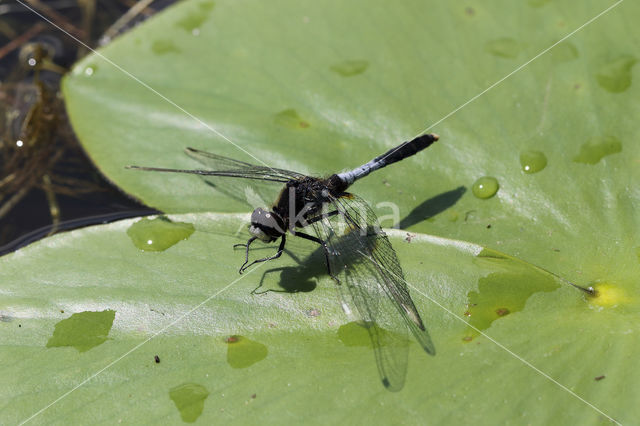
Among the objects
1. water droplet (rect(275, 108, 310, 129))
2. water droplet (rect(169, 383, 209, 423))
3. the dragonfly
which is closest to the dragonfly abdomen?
the dragonfly

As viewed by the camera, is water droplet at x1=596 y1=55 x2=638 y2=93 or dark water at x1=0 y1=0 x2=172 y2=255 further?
dark water at x1=0 y1=0 x2=172 y2=255

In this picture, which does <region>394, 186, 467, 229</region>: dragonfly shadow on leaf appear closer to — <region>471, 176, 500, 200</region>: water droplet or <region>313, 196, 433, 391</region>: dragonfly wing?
<region>471, 176, 500, 200</region>: water droplet

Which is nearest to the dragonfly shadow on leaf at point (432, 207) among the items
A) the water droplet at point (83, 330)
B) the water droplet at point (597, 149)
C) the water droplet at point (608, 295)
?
the water droplet at point (597, 149)

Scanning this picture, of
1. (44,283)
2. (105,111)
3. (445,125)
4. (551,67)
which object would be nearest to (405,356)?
(445,125)

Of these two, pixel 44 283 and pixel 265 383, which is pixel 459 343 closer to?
pixel 265 383

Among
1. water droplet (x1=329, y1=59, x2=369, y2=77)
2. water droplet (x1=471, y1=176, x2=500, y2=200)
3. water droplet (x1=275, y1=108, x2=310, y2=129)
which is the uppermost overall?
water droplet (x1=329, y1=59, x2=369, y2=77)

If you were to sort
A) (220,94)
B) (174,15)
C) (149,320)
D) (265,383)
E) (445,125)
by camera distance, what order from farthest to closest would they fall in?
(174,15) → (220,94) → (445,125) → (149,320) → (265,383)
